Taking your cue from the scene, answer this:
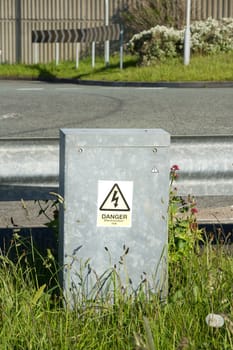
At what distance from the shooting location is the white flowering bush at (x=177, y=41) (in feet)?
93.6

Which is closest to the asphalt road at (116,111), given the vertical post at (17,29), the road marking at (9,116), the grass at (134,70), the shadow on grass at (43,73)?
the road marking at (9,116)

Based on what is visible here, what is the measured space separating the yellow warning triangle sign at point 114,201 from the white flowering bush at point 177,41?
23.8 m

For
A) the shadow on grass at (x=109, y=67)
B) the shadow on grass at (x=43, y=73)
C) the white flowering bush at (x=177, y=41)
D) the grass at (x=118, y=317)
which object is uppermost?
the grass at (x=118, y=317)

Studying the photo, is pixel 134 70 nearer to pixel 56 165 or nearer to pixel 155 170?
pixel 56 165

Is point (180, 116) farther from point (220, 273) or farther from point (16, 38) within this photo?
point (16, 38)

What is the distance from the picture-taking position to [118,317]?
13.7 ft

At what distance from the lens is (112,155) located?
4438mm

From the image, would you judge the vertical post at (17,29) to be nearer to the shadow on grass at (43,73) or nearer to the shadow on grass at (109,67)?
the shadow on grass at (43,73)

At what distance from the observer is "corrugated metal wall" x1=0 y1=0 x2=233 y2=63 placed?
115 feet

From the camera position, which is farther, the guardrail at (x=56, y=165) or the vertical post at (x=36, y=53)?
the vertical post at (x=36, y=53)

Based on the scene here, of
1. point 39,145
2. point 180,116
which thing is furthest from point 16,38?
point 39,145

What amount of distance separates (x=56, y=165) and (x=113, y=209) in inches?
48.6

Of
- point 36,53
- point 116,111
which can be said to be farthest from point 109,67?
point 116,111

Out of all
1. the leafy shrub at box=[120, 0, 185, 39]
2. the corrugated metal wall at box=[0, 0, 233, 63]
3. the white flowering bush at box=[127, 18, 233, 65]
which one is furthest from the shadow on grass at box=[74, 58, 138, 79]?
the corrugated metal wall at box=[0, 0, 233, 63]
